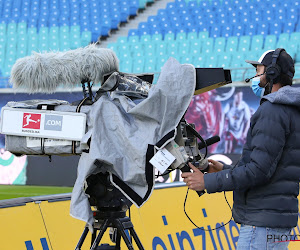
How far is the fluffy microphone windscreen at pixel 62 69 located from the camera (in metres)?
2.95

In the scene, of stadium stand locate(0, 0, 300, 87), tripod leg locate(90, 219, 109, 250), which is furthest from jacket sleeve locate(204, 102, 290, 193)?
stadium stand locate(0, 0, 300, 87)

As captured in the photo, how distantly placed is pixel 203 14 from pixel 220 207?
9415 millimetres

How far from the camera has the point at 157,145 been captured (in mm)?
2707

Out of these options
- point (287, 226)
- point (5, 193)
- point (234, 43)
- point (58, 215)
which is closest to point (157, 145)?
point (287, 226)

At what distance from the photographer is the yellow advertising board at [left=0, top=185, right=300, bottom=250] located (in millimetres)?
3773

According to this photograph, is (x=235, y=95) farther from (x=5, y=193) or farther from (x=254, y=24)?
(x=5, y=193)

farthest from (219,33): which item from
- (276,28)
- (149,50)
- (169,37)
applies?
(149,50)

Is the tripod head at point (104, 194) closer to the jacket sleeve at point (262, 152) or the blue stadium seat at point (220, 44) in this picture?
the jacket sleeve at point (262, 152)

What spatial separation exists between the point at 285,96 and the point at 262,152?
31 centimetres

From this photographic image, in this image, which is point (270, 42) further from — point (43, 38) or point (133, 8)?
point (43, 38)

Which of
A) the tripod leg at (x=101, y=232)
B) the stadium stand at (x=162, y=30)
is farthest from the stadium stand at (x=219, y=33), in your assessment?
the tripod leg at (x=101, y=232)

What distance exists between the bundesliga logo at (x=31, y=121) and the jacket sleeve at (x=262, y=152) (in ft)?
3.27

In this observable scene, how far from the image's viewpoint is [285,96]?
2.69 m

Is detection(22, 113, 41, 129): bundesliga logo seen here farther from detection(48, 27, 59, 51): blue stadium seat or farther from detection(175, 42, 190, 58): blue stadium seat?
detection(48, 27, 59, 51): blue stadium seat
